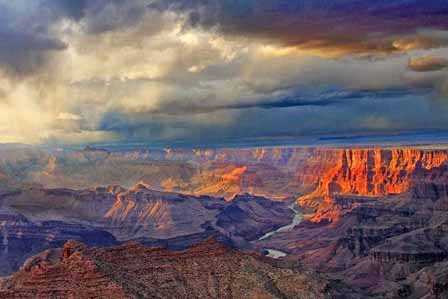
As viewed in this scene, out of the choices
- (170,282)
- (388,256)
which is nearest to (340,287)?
(170,282)

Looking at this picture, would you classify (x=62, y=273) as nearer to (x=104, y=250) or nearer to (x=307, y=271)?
(x=104, y=250)

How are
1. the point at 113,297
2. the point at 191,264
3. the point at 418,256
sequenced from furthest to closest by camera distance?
the point at 418,256 < the point at 191,264 < the point at 113,297

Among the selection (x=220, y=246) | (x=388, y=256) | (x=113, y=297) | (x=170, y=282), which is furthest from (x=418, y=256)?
(x=113, y=297)

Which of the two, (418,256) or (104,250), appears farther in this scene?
(418,256)

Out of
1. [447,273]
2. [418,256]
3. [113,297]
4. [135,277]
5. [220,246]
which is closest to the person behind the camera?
[113,297]

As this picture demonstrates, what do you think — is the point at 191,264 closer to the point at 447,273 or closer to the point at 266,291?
the point at 266,291

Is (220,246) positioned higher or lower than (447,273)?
higher
